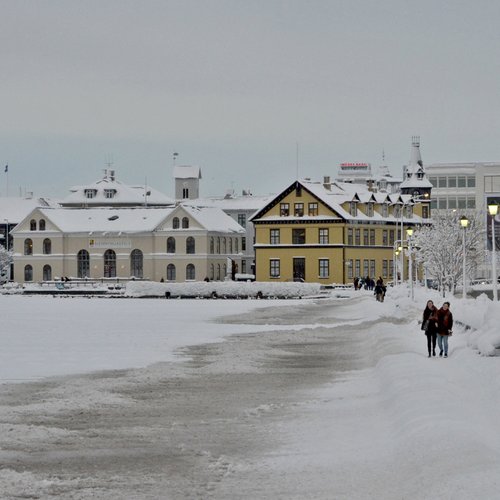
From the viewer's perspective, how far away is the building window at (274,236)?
4759 inches

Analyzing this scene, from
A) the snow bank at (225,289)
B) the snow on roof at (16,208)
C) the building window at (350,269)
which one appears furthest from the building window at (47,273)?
the building window at (350,269)

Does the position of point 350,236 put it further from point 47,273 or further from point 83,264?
point 47,273

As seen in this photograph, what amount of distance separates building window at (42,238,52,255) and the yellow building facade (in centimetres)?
2602

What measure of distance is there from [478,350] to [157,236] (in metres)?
104

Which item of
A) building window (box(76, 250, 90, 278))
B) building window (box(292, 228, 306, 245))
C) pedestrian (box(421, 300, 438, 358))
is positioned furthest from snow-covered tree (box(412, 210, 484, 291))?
pedestrian (box(421, 300, 438, 358))

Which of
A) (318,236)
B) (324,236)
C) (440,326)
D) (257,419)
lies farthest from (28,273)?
(257,419)

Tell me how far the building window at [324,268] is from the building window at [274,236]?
525 centimetres

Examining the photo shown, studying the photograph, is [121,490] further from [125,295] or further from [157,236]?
[157,236]

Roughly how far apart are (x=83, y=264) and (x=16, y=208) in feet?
101

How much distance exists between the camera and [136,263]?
131625 millimetres

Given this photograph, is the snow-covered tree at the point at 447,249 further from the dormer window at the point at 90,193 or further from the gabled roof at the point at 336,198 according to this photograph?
the dormer window at the point at 90,193

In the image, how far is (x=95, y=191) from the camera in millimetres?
156000

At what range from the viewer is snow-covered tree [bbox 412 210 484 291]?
105 meters

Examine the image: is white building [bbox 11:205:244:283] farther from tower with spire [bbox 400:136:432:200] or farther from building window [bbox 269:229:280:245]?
tower with spire [bbox 400:136:432:200]
